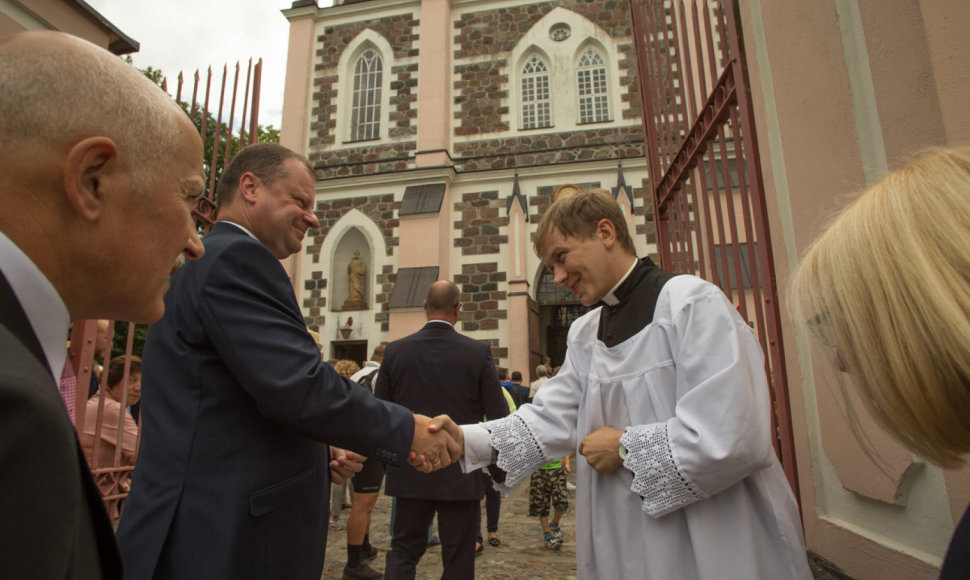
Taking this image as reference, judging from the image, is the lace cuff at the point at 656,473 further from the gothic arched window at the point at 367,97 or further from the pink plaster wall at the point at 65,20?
the gothic arched window at the point at 367,97

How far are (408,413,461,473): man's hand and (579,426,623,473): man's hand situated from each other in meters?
0.60

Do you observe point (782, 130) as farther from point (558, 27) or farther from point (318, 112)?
point (318, 112)

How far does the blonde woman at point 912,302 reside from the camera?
0.81 meters

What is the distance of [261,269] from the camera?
1821 mm

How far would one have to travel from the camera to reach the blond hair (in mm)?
2102

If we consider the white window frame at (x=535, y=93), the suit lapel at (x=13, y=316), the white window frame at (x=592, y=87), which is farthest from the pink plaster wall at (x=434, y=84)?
the suit lapel at (x=13, y=316)

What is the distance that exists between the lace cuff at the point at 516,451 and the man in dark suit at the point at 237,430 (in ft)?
1.18

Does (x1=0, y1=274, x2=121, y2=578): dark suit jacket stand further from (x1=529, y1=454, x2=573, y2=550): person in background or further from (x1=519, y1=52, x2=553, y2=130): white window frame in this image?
(x1=519, y1=52, x2=553, y2=130): white window frame

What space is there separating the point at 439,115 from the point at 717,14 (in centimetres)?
1039

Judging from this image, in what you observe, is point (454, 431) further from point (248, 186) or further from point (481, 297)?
point (481, 297)

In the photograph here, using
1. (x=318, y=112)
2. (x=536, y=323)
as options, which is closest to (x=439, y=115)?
(x=318, y=112)

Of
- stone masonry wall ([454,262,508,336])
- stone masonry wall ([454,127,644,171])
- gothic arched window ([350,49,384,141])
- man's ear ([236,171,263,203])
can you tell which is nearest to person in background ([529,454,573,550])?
man's ear ([236,171,263,203])

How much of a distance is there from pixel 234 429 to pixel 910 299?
1681 millimetres

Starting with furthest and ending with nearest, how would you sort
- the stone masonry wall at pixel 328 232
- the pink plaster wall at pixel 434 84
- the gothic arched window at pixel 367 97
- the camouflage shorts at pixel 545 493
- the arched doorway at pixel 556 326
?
1. the arched doorway at pixel 556 326
2. the gothic arched window at pixel 367 97
3. the pink plaster wall at pixel 434 84
4. the stone masonry wall at pixel 328 232
5. the camouflage shorts at pixel 545 493
